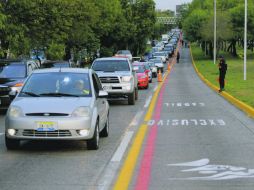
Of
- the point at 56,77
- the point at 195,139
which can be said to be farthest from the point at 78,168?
the point at 195,139

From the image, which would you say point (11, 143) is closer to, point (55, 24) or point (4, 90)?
point (4, 90)

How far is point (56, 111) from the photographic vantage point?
10711mm

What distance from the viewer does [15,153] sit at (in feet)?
35.7

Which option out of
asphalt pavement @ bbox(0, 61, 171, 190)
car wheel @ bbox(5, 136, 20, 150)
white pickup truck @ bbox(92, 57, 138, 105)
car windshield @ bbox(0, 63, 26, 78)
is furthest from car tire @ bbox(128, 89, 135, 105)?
→ car wheel @ bbox(5, 136, 20, 150)

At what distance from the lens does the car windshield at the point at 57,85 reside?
38.3ft

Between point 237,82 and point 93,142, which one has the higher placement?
point 93,142

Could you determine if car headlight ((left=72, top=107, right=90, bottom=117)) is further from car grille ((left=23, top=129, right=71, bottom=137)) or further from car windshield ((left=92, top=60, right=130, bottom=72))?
car windshield ((left=92, top=60, right=130, bottom=72))

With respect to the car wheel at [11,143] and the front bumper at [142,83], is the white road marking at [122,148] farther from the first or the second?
the front bumper at [142,83]

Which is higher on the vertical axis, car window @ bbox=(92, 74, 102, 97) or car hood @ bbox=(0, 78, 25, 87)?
car window @ bbox=(92, 74, 102, 97)


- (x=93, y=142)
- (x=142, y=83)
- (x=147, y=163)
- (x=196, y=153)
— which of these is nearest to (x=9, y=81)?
(x=93, y=142)

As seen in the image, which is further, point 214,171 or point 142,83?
point 142,83

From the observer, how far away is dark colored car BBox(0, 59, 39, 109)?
1834cm

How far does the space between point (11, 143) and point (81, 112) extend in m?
1.42

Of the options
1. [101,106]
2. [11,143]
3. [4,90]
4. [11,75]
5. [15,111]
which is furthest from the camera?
[11,75]
